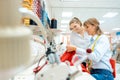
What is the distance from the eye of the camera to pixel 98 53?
76.7 inches

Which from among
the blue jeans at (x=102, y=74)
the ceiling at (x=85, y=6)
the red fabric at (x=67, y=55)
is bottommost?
the blue jeans at (x=102, y=74)

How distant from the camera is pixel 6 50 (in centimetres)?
21

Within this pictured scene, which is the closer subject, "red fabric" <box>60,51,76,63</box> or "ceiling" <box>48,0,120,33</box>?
"red fabric" <box>60,51,76,63</box>

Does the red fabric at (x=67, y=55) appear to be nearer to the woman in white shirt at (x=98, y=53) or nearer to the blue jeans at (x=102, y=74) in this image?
the woman in white shirt at (x=98, y=53)

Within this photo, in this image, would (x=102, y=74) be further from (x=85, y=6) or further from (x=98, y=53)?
(x=85, y=6)

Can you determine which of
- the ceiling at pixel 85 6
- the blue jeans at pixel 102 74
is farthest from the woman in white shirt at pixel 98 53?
the ceiling at pixel 85 6

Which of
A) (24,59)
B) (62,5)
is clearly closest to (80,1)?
(62,5)

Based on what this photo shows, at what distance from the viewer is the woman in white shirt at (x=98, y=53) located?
1.95 metres

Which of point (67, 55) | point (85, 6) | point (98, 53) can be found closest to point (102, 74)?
point (98, 53)

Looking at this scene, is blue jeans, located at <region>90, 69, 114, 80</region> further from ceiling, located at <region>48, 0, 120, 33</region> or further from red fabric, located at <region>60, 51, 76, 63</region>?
ceiling, located at <region>48, 0, 120, 33</region>

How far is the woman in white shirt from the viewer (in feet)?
6.39

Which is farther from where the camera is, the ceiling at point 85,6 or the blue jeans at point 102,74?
the ceiling at point 85,6

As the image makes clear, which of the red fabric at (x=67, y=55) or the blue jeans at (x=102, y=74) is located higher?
the red fabric at (x=67, y=55)

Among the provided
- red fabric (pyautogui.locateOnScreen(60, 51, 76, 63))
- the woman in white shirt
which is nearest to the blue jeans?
the woman in white shirt
